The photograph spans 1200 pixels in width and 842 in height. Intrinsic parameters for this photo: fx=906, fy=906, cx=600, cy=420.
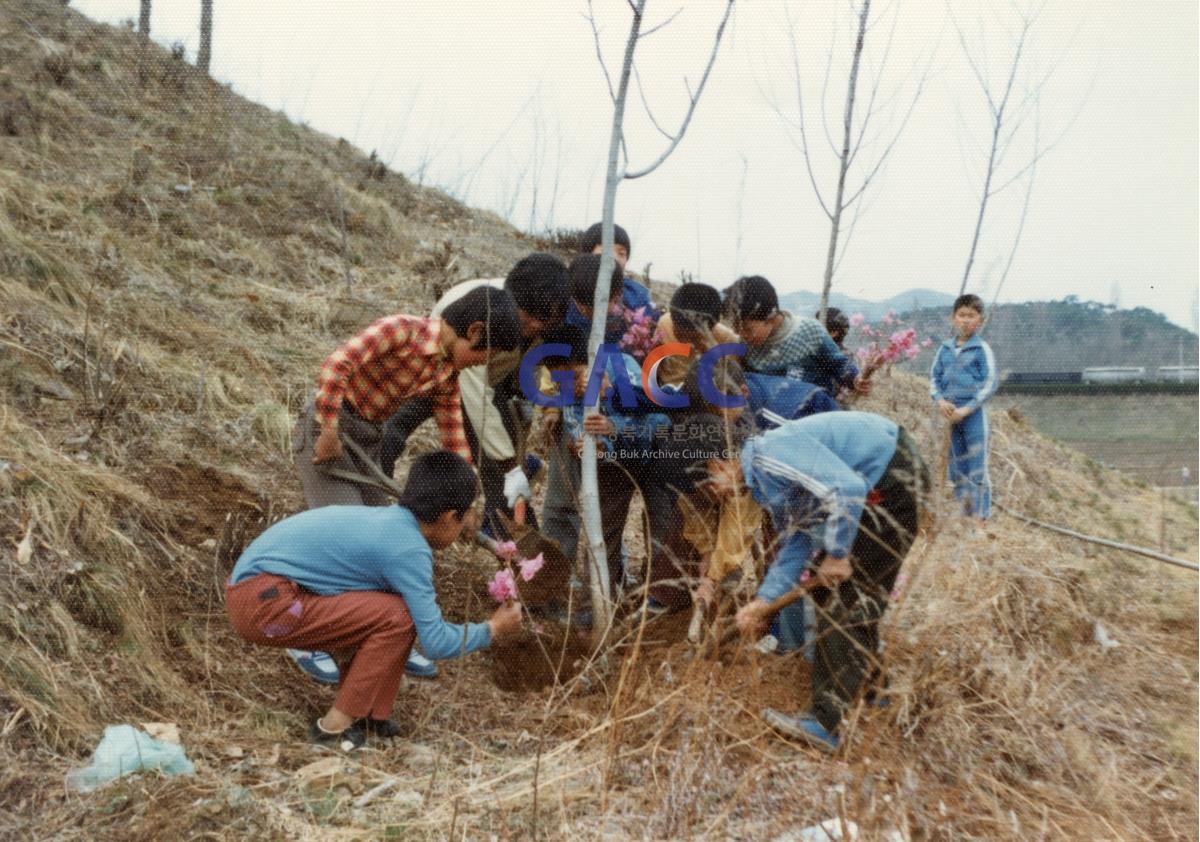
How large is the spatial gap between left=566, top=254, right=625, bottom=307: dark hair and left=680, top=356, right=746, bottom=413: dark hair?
0.43 meters

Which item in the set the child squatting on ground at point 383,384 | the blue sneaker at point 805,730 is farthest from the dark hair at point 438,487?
the blue sneaker at point 805,730

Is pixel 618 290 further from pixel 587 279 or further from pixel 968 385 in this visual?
pixel 968 385

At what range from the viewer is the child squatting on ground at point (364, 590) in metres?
2.53

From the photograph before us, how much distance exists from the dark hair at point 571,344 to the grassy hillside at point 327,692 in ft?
3.19

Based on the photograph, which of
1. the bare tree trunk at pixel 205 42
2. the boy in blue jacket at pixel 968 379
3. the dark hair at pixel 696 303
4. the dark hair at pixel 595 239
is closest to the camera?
the dark hair at pixel 696 303

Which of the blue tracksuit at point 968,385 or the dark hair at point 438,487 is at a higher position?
the blue tracksuit at point 968,385

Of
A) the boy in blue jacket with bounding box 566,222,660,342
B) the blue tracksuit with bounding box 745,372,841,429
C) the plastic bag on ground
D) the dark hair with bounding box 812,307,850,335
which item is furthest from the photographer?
the dark hair with bounding box 812,307,850,335

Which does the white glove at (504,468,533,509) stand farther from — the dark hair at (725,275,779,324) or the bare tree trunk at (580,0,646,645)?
the dark hair at (725,275,779,324)

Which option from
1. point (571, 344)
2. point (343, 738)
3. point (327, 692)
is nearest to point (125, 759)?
point (343, 738)

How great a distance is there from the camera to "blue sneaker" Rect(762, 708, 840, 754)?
260 centimetres

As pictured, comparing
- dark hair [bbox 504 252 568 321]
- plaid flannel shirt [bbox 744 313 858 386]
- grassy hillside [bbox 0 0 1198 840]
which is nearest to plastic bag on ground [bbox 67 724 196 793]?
grassy hillside [bbox 0 0 1198 840]

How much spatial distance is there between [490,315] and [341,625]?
40.7 inches

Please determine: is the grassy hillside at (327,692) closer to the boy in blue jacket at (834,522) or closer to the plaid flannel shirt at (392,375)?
the boy in blue jacket at (834,522)

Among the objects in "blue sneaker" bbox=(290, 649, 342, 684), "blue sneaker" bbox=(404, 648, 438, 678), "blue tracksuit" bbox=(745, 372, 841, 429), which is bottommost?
"blue sneaker" bbox=(404, 648, 438, 678)
